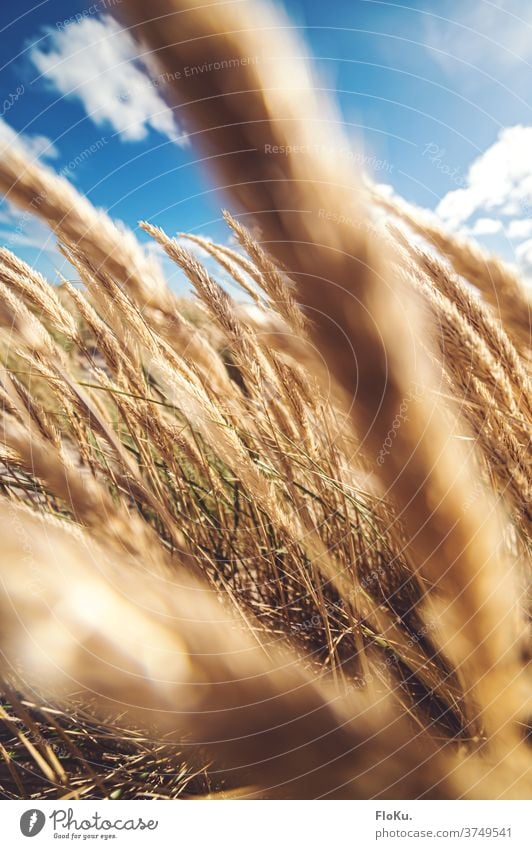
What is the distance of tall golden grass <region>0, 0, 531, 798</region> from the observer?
0.59 feet

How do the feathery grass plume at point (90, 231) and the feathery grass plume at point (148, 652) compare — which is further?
the feathery grass plume at point (90, 231)

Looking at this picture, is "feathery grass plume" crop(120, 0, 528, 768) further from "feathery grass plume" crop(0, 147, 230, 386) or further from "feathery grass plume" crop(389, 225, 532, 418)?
"feathery grass plume" crop(0, 147, 230, 386)

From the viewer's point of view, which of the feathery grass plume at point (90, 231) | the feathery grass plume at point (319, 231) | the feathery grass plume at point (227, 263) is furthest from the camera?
the feathery grass plume at point (227, 263)

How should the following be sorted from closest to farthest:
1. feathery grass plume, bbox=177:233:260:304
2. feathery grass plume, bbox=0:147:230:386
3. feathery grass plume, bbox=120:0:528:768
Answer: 1. feathery grass plume, bbox=120:0:528:768
2. feathery grass plume, bbox=0:147:230:386
3. feathery grass plume, bbox=177:233:260:304

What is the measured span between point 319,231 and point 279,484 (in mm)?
477

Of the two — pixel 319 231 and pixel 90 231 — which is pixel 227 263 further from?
pixel 319 231

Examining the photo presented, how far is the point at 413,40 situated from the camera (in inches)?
17.3

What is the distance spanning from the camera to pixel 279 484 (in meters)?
0.62

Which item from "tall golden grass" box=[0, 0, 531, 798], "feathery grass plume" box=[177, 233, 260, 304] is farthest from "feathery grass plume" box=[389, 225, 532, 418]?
"feathery grass plume" box=[177, 233, 260, 304]

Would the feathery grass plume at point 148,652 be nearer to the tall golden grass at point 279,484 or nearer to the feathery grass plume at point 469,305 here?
the tall golden grass at point 279,484

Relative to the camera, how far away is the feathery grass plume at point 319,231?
0.16 m

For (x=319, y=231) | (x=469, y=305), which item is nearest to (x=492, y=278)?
(x=469, y=305)

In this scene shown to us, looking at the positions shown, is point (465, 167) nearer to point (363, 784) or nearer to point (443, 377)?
point (443, 377)

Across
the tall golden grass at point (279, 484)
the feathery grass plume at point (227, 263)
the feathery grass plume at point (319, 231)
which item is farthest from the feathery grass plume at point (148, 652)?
the feathery grass plume at point (227, 263)
